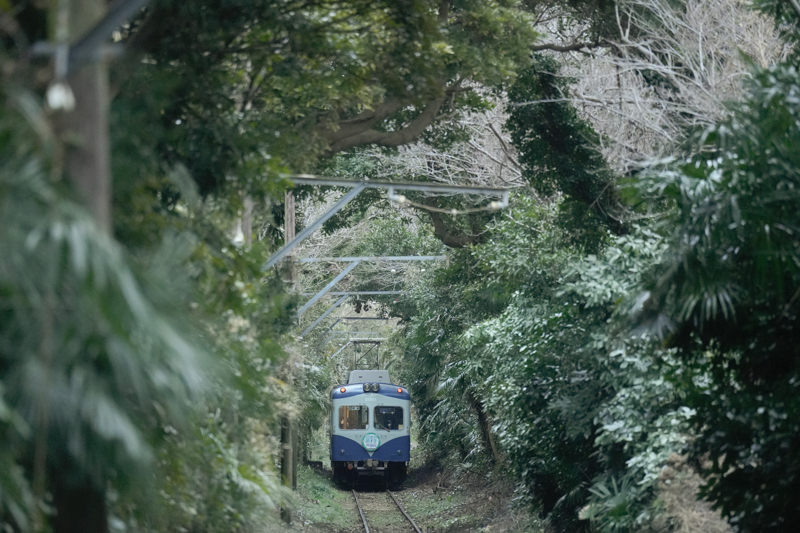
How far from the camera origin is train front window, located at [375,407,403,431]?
2147 cm

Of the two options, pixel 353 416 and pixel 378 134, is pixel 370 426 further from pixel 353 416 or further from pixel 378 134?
pixel 378 134

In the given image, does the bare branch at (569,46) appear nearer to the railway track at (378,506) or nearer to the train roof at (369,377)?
the railway track at (378,506)

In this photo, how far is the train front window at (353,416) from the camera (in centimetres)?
2138

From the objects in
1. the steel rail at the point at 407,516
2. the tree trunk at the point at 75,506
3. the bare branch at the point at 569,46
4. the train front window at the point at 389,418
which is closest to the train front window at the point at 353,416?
the train front window at the point at 389,418

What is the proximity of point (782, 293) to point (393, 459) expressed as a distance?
17.5m

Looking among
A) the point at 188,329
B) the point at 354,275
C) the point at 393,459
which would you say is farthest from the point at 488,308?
the point at 188,329

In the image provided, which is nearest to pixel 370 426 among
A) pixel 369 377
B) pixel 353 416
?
pixel 353 416

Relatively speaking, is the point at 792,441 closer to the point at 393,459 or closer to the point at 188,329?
the point at 188,329

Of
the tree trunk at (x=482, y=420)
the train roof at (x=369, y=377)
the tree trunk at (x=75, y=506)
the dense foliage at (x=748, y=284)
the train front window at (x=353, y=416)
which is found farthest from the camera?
the train roof at (x=369, y=377)

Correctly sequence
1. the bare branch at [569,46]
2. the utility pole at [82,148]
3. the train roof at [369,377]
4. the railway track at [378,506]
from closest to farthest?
the utility pole at [82,148] → the bare branch at [569,46] → the railway track at [378,506] → the train roof at [369,377]

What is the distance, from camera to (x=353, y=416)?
2152 centimetres

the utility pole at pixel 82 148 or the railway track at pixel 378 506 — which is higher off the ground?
the railway track at pixel 378 506

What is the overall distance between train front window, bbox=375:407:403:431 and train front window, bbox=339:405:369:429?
31 cm

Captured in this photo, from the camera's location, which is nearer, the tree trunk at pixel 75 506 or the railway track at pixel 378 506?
the tree trunk at pixel 75 506
